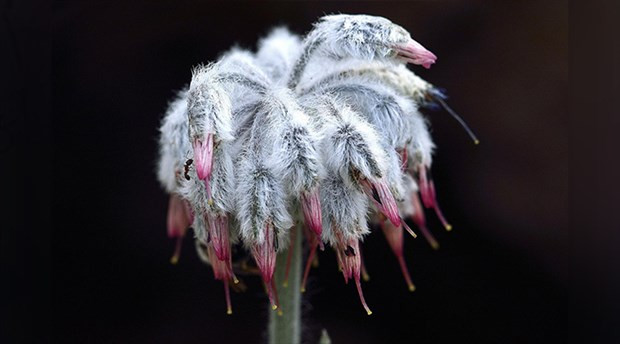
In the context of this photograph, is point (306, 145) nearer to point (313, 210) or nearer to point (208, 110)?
point (313, 210)

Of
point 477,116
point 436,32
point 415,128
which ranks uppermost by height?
point 436,32

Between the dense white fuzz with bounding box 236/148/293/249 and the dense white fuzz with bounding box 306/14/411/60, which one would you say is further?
the dense white fuzz with bounding box 306/14/411/60

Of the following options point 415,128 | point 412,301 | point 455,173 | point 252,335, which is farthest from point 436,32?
point 415,128

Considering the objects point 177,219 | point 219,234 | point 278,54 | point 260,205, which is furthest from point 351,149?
point 177,219

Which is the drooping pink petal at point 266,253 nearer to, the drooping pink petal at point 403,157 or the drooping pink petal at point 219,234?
the drooping pink petal at point 219,234

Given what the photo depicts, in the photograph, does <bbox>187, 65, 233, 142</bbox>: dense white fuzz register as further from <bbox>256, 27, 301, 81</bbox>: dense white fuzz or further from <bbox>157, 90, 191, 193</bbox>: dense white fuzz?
<bbox>256, 27, 301, 81</bbox>: dense white fuzz

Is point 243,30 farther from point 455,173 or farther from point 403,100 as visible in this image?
point 403,100

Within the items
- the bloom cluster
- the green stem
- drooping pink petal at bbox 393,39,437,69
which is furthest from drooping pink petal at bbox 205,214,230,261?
drooping pink petal at bbox 393,39,437,69

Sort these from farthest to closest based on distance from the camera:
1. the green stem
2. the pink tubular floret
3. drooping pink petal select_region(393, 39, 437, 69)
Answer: the green stem < drooping pink petal select_region(393, 39, 437, 69) < the pink tubular floret
